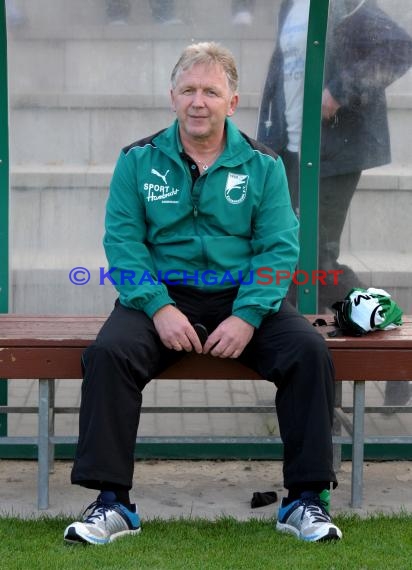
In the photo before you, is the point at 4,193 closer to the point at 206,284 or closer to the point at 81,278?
the point at 81,278

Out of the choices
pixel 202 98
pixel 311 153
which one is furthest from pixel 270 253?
pixel 311 153

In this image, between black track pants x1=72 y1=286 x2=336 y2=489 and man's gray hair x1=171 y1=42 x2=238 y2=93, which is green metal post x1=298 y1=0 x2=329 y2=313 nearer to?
man's gray hair x1=171 y1=42 x2=238 y2=93

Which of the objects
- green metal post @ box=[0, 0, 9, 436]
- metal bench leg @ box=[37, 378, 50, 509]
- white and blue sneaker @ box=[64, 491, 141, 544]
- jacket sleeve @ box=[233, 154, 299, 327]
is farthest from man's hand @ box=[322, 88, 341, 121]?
white and blue sneaker @ box=[64, 491, 141, 544]

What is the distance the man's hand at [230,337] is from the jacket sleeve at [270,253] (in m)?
0.03

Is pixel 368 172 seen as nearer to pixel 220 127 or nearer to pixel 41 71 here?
pixel 220 127

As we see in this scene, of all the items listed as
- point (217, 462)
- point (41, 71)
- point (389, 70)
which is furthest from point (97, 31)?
point (217, 462)

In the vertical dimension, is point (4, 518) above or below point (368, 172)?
below

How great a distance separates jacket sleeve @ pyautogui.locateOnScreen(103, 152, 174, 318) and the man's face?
28 cm

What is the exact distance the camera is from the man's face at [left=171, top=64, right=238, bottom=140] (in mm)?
4125

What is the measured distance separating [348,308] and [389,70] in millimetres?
1283

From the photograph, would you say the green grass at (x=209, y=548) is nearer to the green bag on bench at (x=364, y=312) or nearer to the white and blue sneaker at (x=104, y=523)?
the white and blue sneaker at (x=104, y=523)

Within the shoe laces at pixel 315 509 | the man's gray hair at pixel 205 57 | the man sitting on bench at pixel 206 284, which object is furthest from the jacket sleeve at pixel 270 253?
the shoe laces at pixel 315 509

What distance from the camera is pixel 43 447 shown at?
14.0 ft

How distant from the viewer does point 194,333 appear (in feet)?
13.1
